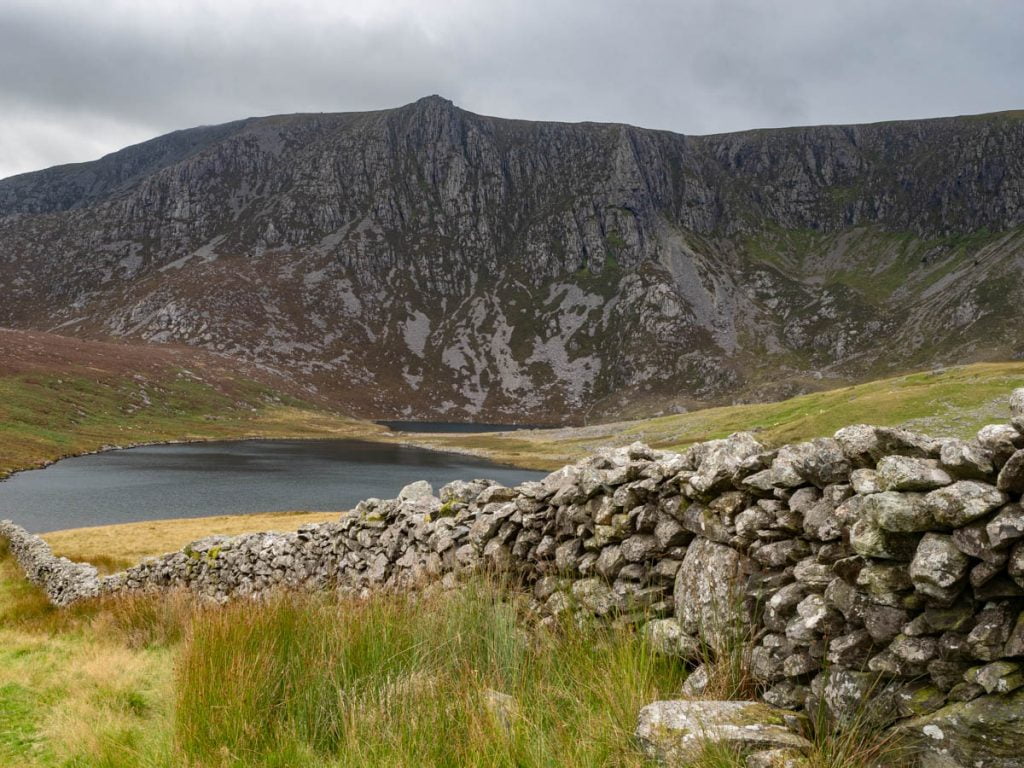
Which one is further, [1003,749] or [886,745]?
[886,745]

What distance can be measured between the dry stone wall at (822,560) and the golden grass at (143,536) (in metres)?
22.2

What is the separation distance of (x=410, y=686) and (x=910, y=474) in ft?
14.2

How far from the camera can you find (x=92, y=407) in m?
99.6

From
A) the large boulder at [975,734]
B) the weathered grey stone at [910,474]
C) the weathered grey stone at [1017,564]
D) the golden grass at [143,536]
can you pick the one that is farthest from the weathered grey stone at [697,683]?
the golden grass at [143,536]

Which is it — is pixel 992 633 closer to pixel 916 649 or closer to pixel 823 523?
pixel 916 649

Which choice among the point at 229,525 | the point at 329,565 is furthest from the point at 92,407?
the point at 329,565

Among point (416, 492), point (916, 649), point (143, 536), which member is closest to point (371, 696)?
point (916, 649)

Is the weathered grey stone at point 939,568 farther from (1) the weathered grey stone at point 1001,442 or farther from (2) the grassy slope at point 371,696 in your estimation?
(2) the grassy slope at point 371,696

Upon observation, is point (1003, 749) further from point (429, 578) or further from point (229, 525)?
point (229, 525)

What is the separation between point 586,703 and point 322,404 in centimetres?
16048

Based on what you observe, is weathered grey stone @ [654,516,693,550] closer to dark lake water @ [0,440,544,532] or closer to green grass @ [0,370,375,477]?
dark lake water @ [0,440,544,532]

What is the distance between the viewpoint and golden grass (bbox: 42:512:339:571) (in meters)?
27.2

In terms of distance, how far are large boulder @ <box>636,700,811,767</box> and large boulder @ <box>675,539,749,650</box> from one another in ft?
2.81

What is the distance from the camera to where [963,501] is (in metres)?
3.95
